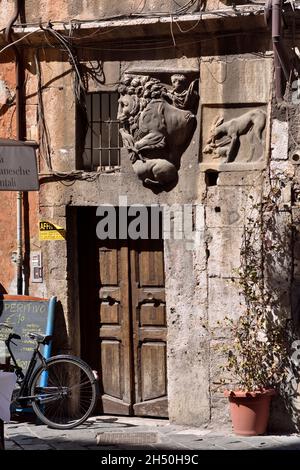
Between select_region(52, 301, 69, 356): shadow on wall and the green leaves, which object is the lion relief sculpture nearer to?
the green leaves

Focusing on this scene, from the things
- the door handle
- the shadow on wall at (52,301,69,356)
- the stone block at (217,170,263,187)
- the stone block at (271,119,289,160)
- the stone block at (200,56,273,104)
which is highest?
the stone block at (200,56,273,104)

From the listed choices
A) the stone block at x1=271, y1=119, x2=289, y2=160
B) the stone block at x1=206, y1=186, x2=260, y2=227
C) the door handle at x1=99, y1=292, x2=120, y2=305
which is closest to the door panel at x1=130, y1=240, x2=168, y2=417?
the door handle at x1=99, y1=292, x2=120, y2=305

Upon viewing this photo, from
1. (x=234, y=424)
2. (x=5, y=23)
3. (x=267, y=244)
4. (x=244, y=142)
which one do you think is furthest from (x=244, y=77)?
(x=234, y=424)

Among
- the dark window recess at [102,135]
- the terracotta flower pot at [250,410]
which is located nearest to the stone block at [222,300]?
the terracotta flower pot at [250,410]

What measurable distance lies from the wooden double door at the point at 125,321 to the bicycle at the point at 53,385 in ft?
1.31

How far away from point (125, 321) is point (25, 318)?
105 centimetres

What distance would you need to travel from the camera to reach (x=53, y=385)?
10219mm

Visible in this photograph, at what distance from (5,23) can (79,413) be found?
419 cm

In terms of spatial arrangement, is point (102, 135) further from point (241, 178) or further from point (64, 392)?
point (64, 392)

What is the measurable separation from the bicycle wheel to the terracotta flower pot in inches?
54.9

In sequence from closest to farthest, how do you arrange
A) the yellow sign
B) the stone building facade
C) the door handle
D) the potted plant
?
the potted plant → the stone building facade → the yellow sign → the door handle

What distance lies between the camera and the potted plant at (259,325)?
955cm

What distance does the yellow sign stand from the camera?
10.5 meters

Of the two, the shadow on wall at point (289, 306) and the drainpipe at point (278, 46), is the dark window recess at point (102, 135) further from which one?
the shadow on wall at point (289, 306)
